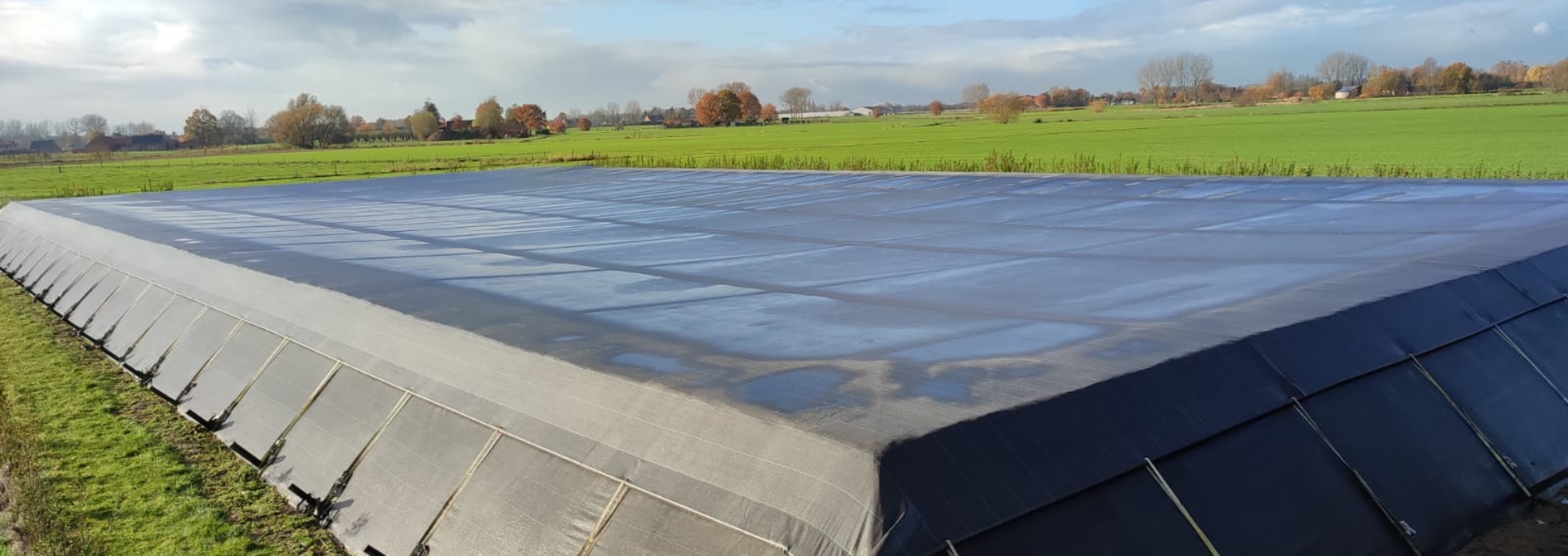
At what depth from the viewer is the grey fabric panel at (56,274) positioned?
49.1 feet

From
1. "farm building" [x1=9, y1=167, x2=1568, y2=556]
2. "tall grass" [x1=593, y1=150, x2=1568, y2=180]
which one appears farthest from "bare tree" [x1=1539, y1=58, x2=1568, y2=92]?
"farm building" [x1=9, y1=167, x2=1568, y2=556]

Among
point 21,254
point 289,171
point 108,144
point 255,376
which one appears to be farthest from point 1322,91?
point 108,144

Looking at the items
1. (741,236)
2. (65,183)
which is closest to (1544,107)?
(741,236)

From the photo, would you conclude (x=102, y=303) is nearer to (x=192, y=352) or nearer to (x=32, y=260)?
(x=192, y=352)

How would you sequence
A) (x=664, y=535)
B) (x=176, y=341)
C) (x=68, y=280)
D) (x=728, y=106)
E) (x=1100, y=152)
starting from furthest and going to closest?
(x=728, y=106), (x=1100, y=152), (x=68, y=280), (x=176, y=341), (x=664, y=535)

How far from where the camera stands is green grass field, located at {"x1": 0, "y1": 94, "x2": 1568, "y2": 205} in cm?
3098

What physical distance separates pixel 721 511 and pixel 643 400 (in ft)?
3.09

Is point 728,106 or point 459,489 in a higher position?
point 728,106

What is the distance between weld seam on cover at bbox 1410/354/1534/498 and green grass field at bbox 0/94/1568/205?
16.7m

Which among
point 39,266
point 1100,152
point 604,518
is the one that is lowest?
point 1100,152

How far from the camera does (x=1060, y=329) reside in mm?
5738

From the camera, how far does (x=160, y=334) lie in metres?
10.2

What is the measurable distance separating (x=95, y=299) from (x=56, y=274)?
11.6 ft

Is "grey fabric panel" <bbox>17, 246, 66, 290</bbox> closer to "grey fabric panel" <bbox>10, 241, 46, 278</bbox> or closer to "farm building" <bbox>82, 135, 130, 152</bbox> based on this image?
"grey fabric panel" <bbox>10, 241, 46, 278</bbox>
